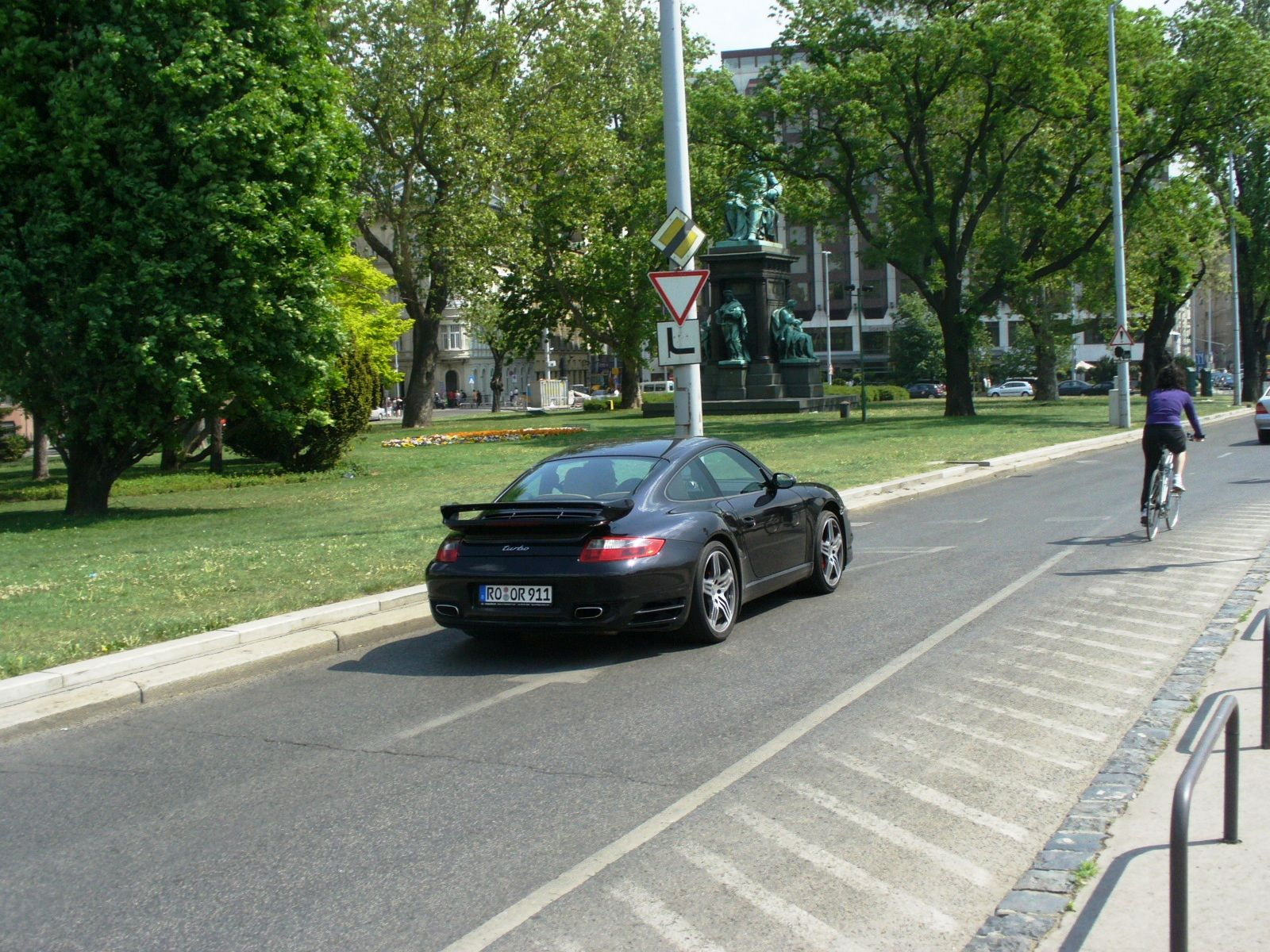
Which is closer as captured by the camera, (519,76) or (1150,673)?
(1150,673)

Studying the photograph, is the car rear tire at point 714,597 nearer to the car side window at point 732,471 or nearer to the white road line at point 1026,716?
the car side window at point 732,471

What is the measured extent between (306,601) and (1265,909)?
25.6ft

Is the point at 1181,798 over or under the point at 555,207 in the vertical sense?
under

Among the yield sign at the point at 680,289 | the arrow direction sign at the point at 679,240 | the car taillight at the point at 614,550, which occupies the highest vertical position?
the arrow direction sign at the point at 679,240

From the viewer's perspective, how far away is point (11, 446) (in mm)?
44188

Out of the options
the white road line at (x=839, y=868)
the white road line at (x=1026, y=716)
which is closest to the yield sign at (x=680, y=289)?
the white road line at (x=1026, y=716)

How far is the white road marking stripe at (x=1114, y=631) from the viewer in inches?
330

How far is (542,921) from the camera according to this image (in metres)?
4.23

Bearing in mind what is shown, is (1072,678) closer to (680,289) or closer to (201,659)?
(201,659)

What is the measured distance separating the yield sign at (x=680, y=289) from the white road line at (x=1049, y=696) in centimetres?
677

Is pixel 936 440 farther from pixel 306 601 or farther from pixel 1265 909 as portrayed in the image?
pixel 1265 909

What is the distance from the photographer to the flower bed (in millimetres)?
40219

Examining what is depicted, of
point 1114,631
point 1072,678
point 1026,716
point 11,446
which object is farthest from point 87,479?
point 11,446

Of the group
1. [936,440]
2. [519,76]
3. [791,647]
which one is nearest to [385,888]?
[791,647]
